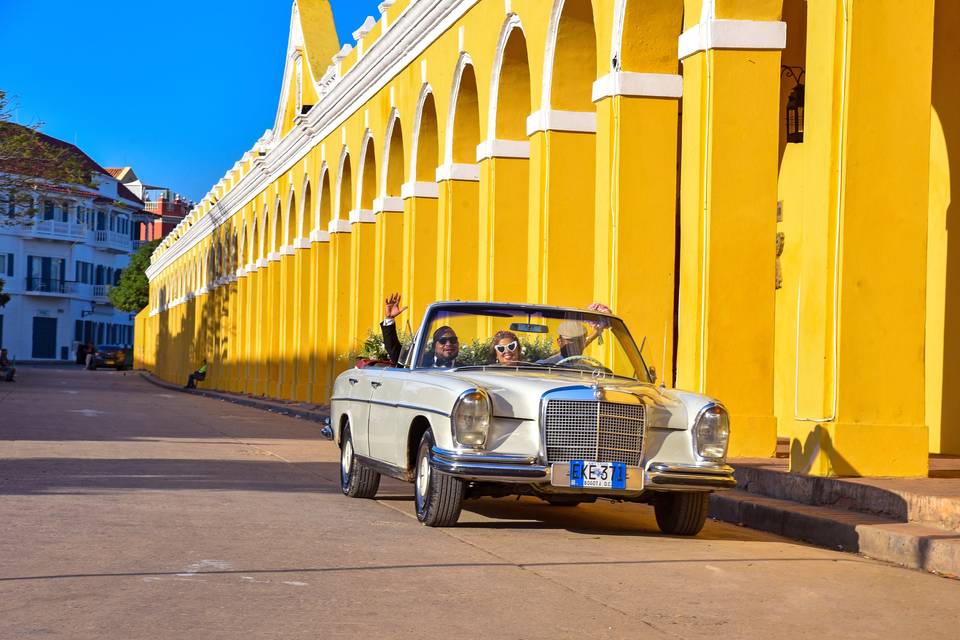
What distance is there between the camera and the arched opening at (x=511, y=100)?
2160 cm

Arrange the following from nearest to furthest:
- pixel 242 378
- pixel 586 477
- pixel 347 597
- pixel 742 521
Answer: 1. pixel 347 597
2. pixel 586 477
3. pixel 742 521
4. pixel 242 378

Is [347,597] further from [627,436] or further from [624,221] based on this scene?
[624,221]

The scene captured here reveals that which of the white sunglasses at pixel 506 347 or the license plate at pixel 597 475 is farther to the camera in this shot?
the white sunglasses at pixel 506 347

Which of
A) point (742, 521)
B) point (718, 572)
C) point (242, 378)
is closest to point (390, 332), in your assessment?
point (742, 521)

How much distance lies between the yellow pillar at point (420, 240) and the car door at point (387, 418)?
15466 mm

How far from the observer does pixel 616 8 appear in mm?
16641

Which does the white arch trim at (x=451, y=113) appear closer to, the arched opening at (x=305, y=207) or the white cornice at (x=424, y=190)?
the white cornice at (x=424, y=190)

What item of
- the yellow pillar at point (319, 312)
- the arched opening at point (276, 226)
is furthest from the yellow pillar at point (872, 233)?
the arched opening at point (276, 226)

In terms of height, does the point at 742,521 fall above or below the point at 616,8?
below

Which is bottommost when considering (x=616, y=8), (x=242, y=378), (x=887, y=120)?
Result: (x=242, y=378)

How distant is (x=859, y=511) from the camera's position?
10500mm

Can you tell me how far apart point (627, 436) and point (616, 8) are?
27.7 ft

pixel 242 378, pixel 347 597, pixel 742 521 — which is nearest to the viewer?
pixel 347 597

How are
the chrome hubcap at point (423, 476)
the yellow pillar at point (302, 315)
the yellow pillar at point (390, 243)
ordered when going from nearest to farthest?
1. the chrome hubcap at point (423, 476)
2. the yellow pillar at point (390, 243)
3. the yellow pillar at point (302, 315)
